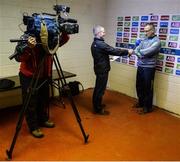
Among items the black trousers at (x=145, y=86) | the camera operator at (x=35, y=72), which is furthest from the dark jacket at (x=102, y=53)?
the camera operator at (x=35, y=72)

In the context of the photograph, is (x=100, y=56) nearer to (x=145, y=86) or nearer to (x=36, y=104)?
(x=145, y=86)

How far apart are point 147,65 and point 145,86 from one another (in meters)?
0.35

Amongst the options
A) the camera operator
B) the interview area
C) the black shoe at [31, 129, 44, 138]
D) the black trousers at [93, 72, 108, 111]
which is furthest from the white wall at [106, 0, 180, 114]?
the black shoe at [31, 129, 44, 138]

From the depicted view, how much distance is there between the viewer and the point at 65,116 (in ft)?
12.2

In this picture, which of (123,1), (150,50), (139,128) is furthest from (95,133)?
(123,1)

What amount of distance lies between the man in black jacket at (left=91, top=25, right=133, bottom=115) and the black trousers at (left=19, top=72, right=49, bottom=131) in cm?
89

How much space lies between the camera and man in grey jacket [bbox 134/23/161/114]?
3666 mm

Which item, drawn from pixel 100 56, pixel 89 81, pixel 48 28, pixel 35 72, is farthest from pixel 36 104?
pixel 89 81

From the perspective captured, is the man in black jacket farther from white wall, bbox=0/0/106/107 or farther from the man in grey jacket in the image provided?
white wall, bbox=0/0/106/107

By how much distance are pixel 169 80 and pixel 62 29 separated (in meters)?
2.17

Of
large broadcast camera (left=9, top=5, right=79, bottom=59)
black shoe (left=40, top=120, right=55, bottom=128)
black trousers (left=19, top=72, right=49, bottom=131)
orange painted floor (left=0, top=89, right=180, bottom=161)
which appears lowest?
orange painted floor (left=0, top=89, right=180, bottom=161)

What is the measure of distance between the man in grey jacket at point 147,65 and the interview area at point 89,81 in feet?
0.05

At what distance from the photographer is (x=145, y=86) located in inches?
153

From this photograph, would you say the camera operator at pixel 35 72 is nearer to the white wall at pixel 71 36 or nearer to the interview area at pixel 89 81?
the interview area at pixel 89 81
